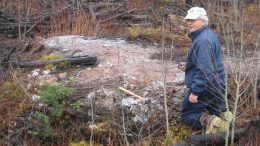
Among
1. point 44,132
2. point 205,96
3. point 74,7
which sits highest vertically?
point 74,7

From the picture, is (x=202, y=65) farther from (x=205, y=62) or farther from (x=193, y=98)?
(x=193, y=98)

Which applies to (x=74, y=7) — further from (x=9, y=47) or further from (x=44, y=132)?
(x=44, y=132)

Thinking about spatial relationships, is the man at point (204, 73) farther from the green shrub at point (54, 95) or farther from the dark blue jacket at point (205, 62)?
the green shrub at point (54, 95)

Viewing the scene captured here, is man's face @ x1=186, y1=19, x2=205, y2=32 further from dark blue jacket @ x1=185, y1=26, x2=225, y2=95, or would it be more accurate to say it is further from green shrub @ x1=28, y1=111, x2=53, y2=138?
green shrub @ x1=28, y1=111, x2=53, y2=138

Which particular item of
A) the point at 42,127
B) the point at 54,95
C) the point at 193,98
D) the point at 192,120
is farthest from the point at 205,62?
the point at 42,127

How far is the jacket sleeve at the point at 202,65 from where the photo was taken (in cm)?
555

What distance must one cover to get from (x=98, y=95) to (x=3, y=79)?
5.71 feet

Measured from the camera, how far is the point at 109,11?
504 inches

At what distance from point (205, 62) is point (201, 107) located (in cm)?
73

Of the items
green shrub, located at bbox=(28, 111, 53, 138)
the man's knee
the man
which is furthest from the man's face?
green shrub, located at bbox=(28, 111, 53, 138)

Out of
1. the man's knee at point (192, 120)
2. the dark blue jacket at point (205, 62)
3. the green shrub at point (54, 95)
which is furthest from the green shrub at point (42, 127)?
the dark blue jacket at point (205, 62)

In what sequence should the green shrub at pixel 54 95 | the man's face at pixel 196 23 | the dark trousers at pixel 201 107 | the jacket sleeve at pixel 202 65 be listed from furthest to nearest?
the green shrub at pixel 54 95
the dark trousers at pixel 201 107
the man's face at pixel 196 23
the jacket sleeve at pixel 202 65

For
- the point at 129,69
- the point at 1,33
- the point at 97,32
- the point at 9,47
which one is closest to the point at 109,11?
the point at 97,32

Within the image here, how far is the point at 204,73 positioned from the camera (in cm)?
552
